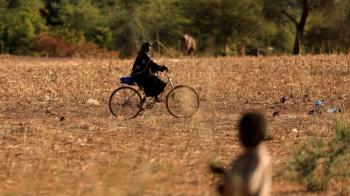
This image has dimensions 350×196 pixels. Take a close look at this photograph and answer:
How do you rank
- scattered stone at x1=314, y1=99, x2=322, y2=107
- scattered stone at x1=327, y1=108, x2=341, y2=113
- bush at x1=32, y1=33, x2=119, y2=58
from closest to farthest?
scattered stone at x1=327, y1=108, x2=341, y2=113, scattered stone at x1=314, y1=99, x2=322, y2=107, bush at x1=32, y1=33, x2=119, y2=58

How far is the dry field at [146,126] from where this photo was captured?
8047 millimetres

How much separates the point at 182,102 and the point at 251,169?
8.23 meters

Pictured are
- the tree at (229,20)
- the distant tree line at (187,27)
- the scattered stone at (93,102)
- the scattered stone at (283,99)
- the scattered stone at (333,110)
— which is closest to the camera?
the scattered stone at (333,110)

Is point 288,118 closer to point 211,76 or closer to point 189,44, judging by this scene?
point 211,76

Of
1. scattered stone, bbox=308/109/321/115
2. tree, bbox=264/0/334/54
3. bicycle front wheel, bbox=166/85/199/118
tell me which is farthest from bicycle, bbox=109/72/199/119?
tree, bbox=264/0/334/54

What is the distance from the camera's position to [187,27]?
45.3 metres

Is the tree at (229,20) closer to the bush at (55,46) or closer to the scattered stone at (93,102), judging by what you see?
the bush at (55,46)

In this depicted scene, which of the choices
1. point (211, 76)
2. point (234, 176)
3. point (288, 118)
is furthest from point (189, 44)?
point (234, 176)

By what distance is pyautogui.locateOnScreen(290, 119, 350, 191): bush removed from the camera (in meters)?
7.85

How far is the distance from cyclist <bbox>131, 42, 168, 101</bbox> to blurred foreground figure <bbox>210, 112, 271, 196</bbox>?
7863 millimetres

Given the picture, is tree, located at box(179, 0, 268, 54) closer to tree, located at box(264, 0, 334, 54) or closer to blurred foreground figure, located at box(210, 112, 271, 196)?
tree, located at box(264, 0, 334, 54)

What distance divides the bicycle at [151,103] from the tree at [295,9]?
2289cm

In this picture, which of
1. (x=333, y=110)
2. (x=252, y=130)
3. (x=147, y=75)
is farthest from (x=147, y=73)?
(x=252, y=130)

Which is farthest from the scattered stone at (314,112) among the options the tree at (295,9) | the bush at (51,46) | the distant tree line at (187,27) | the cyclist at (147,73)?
the bush at (51,46)
